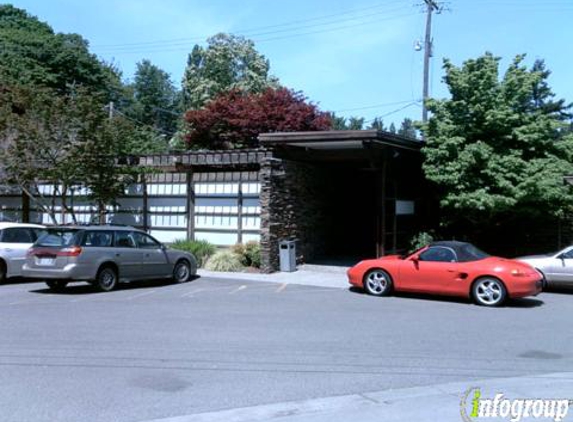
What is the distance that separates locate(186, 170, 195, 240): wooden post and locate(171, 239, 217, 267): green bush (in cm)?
129

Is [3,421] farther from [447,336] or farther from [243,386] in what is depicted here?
[447,336]

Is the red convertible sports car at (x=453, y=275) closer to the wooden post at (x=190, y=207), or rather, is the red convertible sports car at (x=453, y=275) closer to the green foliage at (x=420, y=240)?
the green foliage at (x=420, y=240)

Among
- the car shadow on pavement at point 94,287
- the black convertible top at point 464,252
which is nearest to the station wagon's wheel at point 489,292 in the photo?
the black convertible top at point 464,252

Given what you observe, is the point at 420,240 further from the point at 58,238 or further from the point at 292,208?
the point at 58,238

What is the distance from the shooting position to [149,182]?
2262 cm

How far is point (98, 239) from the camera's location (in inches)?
579

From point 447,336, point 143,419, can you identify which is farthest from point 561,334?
point 143,419

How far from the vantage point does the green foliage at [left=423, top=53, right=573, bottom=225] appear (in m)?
17.9

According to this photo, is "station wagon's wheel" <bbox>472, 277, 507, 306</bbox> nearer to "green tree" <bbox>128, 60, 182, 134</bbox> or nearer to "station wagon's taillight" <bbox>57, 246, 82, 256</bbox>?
"station wagon's taillight" <bbox>57, 246, 82, 256</bbox>

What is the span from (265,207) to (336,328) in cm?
910

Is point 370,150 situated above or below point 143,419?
above

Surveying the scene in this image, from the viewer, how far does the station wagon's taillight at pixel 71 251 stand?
14.1 metres

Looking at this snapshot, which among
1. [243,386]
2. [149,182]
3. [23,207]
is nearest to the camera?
[243,386]

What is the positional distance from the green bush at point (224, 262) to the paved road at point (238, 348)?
5174mm
